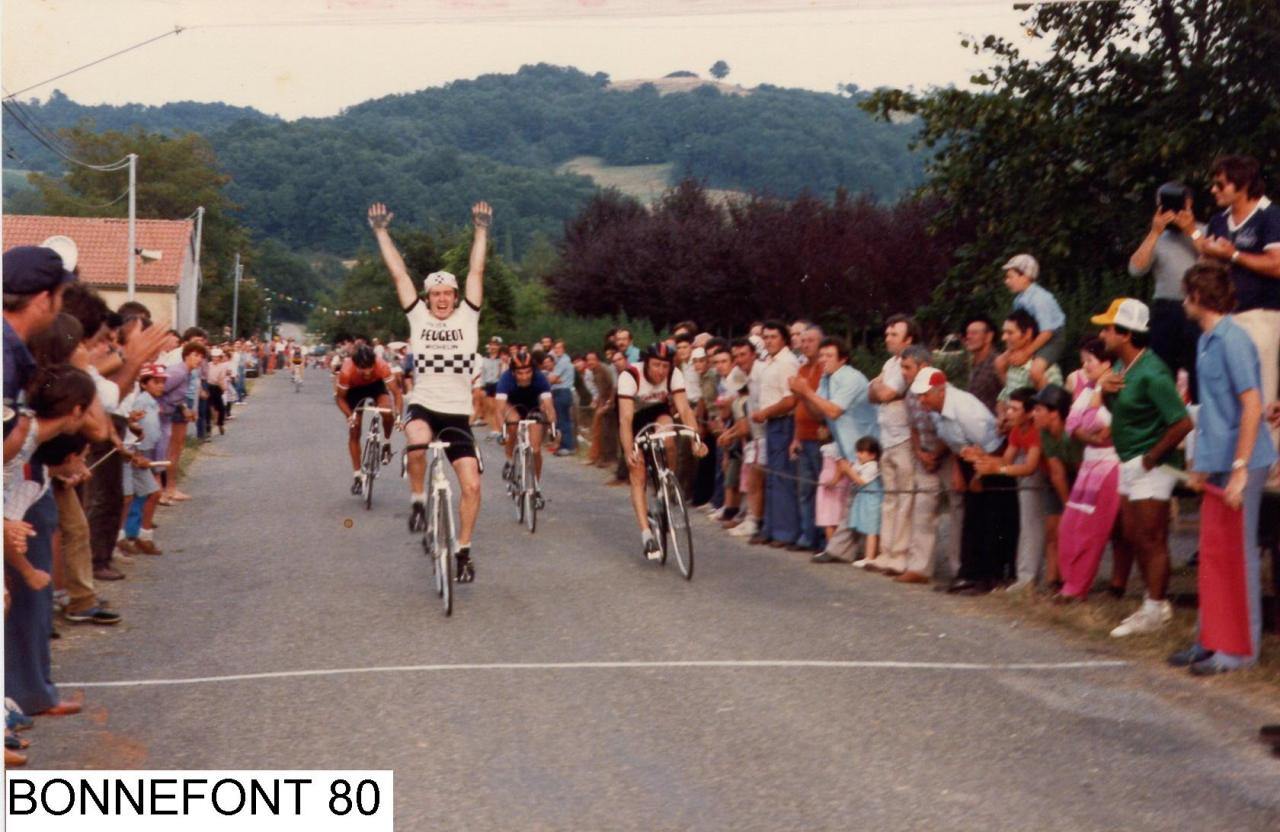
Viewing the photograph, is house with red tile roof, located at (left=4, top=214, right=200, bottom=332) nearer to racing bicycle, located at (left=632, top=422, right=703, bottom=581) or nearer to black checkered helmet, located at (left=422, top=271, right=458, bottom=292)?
racing bicycle, located at (left=632, top=422, right=703, bottom=581)

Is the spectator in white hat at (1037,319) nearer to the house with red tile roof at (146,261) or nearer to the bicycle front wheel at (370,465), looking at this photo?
the bicycle front wheel at (370,465)

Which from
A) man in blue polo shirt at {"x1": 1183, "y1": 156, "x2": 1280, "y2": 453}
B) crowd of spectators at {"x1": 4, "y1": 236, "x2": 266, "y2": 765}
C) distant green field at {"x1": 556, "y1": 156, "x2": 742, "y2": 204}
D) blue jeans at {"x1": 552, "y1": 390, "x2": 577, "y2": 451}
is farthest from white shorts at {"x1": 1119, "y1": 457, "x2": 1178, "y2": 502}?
blue jeans at {"x1": 552, "y1": 390, "x2": 577, "y2": 451}

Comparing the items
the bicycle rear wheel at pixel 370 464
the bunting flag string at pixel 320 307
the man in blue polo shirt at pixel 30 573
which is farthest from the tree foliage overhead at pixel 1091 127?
the bunting flag string at pixel 320 307

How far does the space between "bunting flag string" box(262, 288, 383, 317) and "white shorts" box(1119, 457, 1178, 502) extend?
71.7m

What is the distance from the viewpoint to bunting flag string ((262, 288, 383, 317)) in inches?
3853

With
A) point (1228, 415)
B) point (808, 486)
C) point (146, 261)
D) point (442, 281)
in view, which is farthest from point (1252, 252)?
point (146, 261)

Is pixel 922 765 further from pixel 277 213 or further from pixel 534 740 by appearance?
pixel 277 213

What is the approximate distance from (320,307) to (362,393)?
402ft

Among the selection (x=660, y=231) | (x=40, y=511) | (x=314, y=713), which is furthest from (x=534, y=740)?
(x=660, y=231)

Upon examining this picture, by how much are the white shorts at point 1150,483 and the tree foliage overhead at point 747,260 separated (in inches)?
1140

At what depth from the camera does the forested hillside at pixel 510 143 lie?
53.6 feet

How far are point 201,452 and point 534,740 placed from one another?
2265 centimetres

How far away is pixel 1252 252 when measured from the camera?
993 centimetres

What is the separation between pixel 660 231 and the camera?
54.1 m
